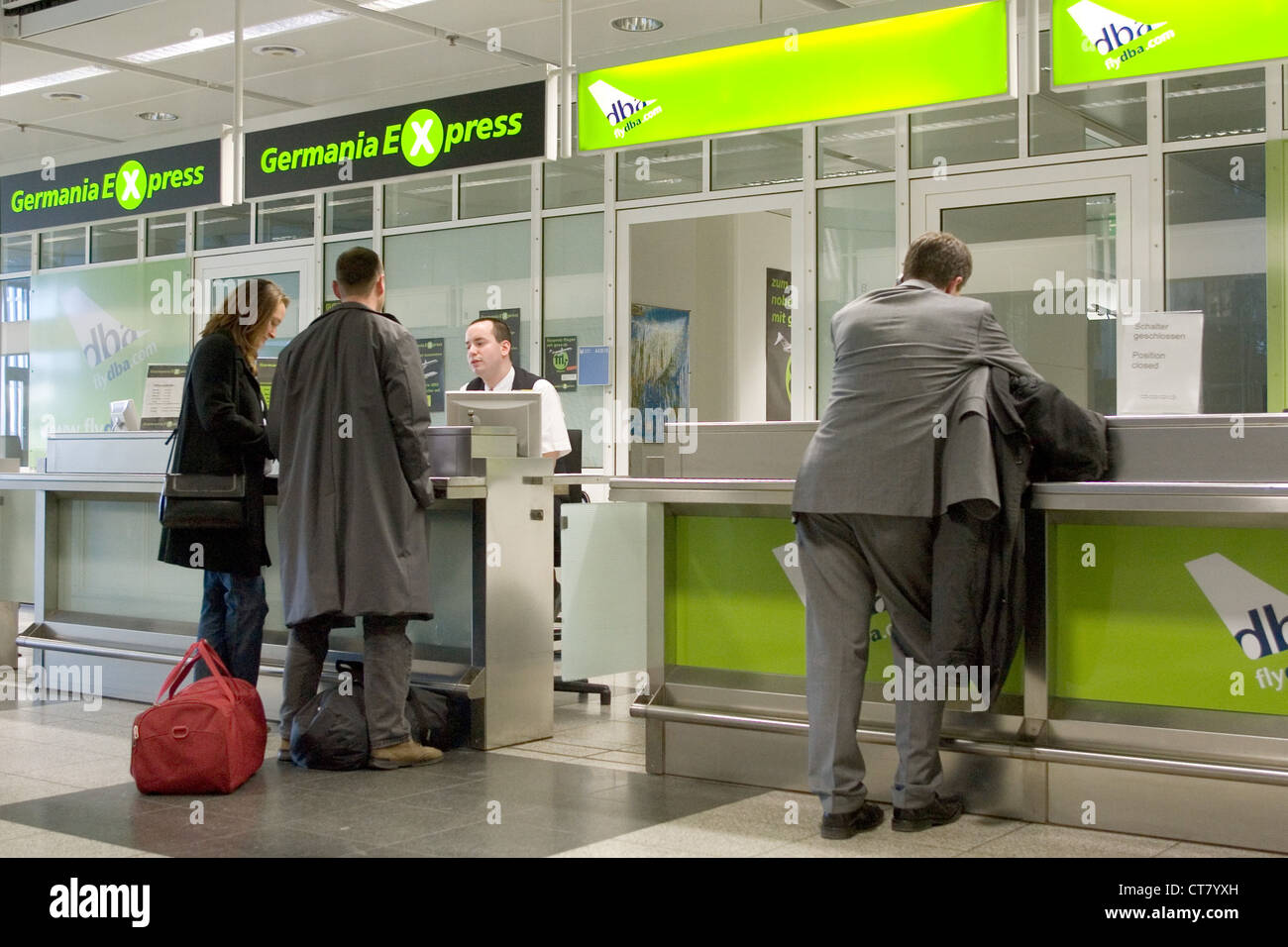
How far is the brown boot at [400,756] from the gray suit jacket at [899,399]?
1.72 m

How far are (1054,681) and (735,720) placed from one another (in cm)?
103

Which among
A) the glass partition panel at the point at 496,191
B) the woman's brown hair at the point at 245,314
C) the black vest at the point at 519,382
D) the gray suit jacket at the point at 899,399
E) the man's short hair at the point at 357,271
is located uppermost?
the glass partition panel at the point at 496,191

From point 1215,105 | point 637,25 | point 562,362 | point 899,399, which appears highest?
point 637,25

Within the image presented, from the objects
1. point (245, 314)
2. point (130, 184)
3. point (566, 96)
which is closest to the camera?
point (245, 314)

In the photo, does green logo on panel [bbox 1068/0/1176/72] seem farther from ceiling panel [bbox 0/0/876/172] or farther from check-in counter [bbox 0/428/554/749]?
ceiling panel [bbox 0/0/876/172]

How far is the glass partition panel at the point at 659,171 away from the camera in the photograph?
9.13 metres

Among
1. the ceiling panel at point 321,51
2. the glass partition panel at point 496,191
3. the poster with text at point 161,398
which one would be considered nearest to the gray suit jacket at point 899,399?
the ceiling panel at point 321,51

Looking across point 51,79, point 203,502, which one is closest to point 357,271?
point 203,502

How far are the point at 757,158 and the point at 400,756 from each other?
5314mm

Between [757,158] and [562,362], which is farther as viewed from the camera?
[562,362]

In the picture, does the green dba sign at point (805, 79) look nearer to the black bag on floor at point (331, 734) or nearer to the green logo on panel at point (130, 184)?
the black bag on floor at point (331, 734)

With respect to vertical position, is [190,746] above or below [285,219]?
below

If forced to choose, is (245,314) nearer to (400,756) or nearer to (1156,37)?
(400,756)

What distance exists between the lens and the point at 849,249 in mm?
8445
